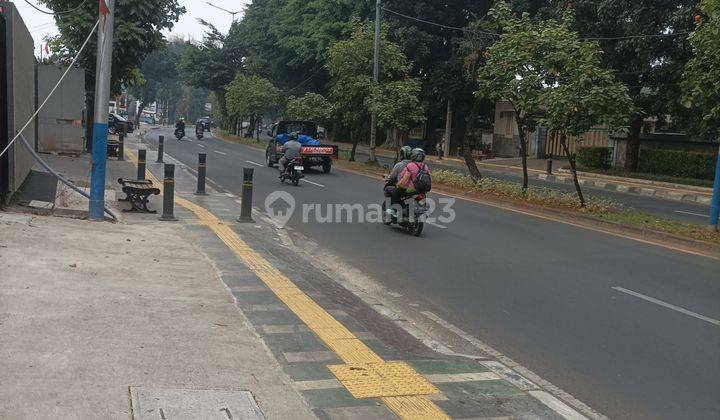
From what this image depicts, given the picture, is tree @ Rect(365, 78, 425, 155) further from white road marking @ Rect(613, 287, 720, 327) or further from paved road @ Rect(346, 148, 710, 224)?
white road marking @ Rect(613, 287, 720, 327)

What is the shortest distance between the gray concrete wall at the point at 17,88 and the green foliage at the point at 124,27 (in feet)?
27.2

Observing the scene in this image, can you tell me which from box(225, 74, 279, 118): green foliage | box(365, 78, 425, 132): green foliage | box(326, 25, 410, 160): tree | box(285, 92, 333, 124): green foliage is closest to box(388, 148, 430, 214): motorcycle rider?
box(365, 78, 425, 132): green foliage

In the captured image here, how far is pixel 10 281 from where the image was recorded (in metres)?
6.40

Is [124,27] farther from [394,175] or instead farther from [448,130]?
[448,130]

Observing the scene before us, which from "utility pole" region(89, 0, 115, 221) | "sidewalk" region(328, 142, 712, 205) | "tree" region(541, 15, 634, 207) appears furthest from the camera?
"sidewalk" region(328, 142, 712, 205)

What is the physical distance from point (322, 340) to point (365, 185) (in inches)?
655

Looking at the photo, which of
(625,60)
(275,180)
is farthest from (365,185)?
(625,60)

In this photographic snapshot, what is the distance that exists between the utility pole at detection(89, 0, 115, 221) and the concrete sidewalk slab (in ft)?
7.83

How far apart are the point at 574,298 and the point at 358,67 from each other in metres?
23.8

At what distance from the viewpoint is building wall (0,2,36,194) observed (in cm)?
1031

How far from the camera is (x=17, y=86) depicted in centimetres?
1077

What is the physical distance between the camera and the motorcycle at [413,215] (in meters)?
12.6

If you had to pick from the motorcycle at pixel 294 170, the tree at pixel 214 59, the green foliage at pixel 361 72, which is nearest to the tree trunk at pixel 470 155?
the green foliage at pixel 361 72

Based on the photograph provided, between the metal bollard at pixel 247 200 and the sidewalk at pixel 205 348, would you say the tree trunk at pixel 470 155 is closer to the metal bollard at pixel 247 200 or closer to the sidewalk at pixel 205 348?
the metal bollard at pixel 247 200
